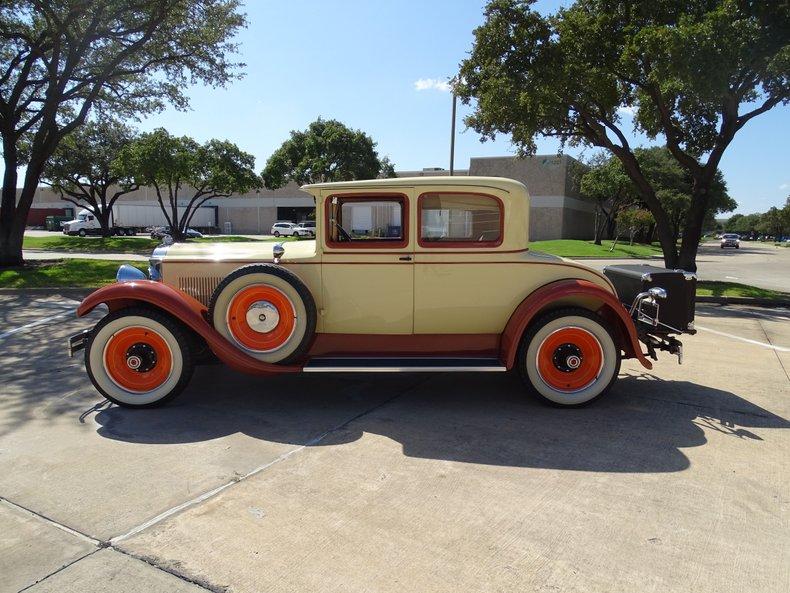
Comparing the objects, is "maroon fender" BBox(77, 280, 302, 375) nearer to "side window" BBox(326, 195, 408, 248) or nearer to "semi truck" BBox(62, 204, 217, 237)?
"side window" BBox(326, 195, 408, 248)

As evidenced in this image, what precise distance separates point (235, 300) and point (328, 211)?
1.09 m

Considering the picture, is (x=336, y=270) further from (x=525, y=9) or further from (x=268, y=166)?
(x=268, y=166)

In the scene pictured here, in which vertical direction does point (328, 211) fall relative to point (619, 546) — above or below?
above

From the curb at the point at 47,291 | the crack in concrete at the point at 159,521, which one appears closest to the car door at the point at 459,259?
the crack in concrete at the point at 159,521

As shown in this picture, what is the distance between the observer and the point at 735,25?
987cm

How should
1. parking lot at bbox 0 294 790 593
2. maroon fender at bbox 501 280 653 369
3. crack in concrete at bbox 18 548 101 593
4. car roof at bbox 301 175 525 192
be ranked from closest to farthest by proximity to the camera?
1. crack in concrete at bbox 18 548 101 593
2. parking lot at bbox 0 294 790 593
3. maroon fender at bbox 501 280 653 369
4. car roof at bbox 301 175 525 192

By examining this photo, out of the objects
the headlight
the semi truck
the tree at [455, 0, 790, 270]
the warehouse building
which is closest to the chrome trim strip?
the headlight

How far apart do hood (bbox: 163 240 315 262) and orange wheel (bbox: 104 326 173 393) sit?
0.76m

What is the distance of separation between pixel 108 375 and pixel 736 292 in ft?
43.5

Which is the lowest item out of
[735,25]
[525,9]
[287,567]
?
[287,567]

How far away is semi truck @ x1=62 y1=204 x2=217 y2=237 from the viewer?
1673 inches

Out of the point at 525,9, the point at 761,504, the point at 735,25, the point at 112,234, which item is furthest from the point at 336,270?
the point at 112,234

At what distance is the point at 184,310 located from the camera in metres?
4.36

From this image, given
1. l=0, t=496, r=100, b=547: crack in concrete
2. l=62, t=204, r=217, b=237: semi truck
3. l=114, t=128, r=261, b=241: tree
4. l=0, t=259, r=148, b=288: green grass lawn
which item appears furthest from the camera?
l=62, t=204, r=217, b=237: semi truck
